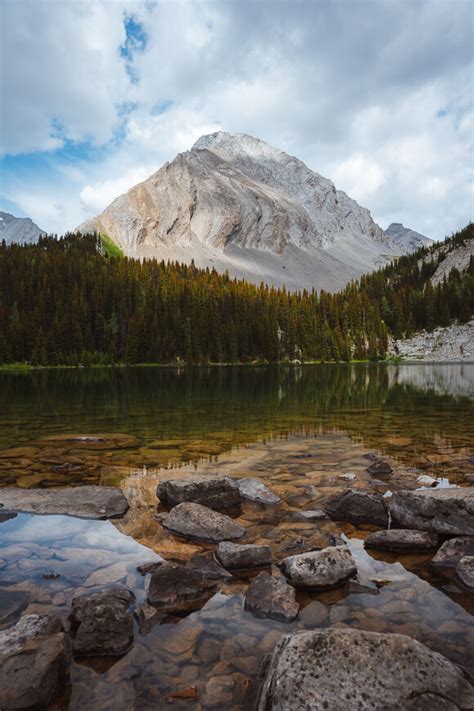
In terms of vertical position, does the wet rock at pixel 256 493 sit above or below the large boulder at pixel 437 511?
below

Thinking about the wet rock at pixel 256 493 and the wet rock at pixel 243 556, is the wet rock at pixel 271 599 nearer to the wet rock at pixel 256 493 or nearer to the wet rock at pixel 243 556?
the wet rock at pixel 243 556

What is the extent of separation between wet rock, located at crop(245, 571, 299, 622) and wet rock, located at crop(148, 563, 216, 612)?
30.3 inches

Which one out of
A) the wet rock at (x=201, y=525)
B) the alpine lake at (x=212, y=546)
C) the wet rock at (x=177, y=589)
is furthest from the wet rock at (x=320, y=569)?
the wet rock at (x=201, y=525)

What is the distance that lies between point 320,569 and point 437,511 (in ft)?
11.6

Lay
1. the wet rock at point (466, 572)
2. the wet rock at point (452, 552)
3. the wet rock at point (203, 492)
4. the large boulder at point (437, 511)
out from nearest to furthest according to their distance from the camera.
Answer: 1. the wet rock at point (466, 572)
2. the wet rock at point (452, 552)
3. the large boulder at point (437, 511)
4. the wet rock at point (203, 492)

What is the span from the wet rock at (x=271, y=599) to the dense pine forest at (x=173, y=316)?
4812 inches

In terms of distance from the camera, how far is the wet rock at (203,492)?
11227 mm

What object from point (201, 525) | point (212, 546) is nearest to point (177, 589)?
point (212, 546)

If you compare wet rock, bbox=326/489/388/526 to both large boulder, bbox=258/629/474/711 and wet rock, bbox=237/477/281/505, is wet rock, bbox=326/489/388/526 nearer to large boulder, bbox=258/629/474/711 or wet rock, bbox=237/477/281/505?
wet rock, bbox=237/477/281/505

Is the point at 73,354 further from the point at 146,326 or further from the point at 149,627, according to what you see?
the point at 149,627

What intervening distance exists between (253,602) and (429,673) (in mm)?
2718

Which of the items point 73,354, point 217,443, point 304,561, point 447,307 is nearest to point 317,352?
point 447,307

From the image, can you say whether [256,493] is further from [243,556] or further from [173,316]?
[173,316]

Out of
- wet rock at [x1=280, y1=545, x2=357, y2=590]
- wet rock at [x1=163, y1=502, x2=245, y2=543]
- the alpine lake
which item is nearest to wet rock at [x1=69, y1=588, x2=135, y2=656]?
the alpine lake
